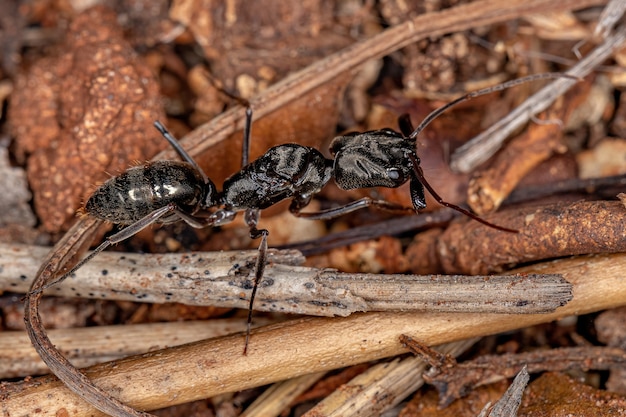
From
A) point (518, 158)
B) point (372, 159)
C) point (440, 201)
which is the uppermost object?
point (372, 159)

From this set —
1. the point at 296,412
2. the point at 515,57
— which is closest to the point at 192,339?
the point at 296,412

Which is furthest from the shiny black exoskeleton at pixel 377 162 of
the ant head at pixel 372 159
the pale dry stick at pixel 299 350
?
the pale dry stick at pixel 299 350

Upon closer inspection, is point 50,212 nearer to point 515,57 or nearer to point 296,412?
point 296,412

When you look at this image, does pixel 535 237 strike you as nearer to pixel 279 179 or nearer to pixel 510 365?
pixel 510 365

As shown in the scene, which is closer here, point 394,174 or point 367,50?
point 394,174

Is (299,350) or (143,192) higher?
(143,192)

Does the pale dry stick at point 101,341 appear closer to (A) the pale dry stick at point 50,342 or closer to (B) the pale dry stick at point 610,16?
(A) the pale dry stick at point 50,342

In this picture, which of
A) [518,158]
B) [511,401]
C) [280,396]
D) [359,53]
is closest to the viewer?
[511,401]

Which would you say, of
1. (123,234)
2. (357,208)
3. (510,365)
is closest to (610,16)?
(357,208)
